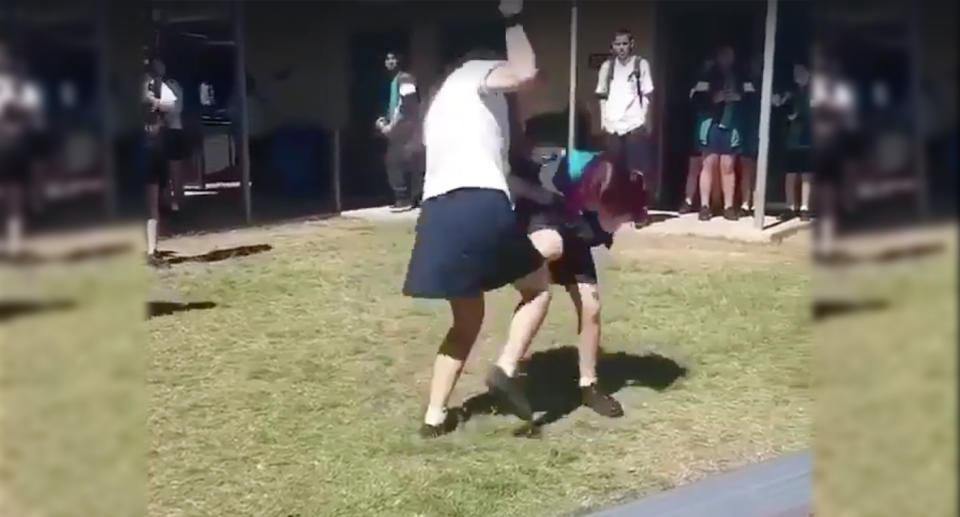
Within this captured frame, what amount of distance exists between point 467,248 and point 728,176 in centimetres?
54

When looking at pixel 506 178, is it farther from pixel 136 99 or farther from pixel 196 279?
pixel 136 99

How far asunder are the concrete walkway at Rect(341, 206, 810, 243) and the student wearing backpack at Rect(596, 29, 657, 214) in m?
0.27

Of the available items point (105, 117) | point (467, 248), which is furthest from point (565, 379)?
point (105, 117)

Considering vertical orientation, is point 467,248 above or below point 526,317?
above

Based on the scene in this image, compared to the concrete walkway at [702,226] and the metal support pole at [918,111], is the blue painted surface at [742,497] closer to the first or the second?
the concrete walkway at [702,226]

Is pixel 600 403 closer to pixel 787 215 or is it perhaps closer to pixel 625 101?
pixel 787 215

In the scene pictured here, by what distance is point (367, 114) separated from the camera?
76.9 inches

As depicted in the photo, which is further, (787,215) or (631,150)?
(787,215)

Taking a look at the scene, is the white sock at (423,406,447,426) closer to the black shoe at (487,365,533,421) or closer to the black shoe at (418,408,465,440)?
the black shoe at (418,408,465,440)

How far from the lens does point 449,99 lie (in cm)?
197

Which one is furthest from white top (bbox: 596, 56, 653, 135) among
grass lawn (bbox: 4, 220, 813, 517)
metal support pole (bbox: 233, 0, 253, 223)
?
metal support pole (bbox: 233, 0, 253, 223)

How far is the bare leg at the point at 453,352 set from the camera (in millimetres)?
2380

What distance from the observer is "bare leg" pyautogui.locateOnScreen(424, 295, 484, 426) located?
2.38m

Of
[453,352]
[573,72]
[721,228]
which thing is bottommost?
[453,352]
